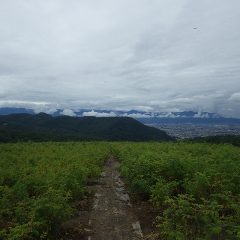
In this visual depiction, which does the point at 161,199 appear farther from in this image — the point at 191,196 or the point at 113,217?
the point at 191,196

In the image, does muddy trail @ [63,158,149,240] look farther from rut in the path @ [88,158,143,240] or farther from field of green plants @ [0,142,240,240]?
field of green plants @ [0,142,240,240]

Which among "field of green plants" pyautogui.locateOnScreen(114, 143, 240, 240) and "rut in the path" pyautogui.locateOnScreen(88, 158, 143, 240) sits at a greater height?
"field of green plants" pyautogui.locateOnScreen(114, 143, 240, 240)

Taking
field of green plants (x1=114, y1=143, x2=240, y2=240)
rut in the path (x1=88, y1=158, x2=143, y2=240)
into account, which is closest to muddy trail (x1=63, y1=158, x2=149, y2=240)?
rut in the path (x1=88, y1=158, x2=143, y2=240)

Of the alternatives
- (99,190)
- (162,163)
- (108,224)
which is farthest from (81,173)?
(108,224)

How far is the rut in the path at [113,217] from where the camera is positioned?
1370 centimetres

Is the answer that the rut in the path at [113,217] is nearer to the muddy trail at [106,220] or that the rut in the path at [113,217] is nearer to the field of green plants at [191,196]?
the muddy trail at [106,220]

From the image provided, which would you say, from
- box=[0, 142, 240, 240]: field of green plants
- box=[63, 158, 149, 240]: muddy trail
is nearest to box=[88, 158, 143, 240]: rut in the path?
box=[63, 158, 149, 240]: muddy trail

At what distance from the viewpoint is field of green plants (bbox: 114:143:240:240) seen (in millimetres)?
11289

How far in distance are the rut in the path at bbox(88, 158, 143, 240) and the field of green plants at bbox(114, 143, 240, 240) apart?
1.04 meters

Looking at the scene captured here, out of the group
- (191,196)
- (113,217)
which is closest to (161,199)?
(113,217)

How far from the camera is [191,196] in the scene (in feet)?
41.3

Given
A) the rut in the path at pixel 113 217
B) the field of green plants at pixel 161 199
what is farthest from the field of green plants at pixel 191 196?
the rut in the path at pixel 113 217

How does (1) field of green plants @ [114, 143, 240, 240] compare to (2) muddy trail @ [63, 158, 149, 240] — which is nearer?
(1) field of green plants @ [114, 143, 240, 240]

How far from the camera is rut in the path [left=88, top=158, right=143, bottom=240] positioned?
13.7 meters
